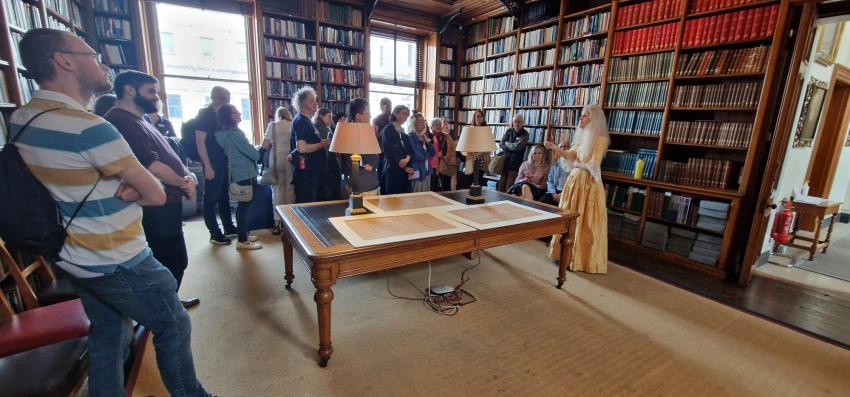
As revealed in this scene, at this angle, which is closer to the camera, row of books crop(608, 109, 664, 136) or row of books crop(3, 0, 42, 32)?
row of books crop(3, 0, 42, 32)

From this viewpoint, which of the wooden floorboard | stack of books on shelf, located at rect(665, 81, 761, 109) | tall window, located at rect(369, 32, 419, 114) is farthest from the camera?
tall window, located at rect(369, 32, 419, 114)

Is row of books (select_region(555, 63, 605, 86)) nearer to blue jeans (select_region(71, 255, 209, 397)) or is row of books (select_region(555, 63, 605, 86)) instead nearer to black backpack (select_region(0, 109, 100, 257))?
blue jeans (select_region(71, 255, 209, 397))

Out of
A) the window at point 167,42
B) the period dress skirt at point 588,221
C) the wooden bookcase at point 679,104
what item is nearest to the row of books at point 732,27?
the wooden bookcase at point 679,104

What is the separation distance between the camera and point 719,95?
3.12 metres

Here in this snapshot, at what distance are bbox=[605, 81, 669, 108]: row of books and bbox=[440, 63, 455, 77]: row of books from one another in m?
2.91

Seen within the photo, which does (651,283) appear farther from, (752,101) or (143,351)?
(143,351)

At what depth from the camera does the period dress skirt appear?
9.67 feet

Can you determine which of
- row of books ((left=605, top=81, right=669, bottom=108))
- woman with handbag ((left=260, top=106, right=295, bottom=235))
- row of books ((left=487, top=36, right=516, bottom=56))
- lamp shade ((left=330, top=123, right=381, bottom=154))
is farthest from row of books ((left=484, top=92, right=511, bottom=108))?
lamp shade ((left=330, top=123, right=381, bottom=154))

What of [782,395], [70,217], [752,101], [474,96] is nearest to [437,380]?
[70,217]

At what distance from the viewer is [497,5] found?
16.9ft

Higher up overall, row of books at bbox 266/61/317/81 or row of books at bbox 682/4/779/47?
row of books at bbox 682/4/779/47

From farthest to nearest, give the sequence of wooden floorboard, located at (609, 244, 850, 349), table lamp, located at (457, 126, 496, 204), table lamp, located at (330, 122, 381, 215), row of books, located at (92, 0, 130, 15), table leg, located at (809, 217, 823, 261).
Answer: row of books, located at (92, 0, 130, 15) → table leg, located at (809, 217, 823, 261) → table lamp, located at (457, 126, 496, 204) → wooden floorboard, located at (609, 244, 850, 349) → table lamp, located at (330, 122, 381, 215)

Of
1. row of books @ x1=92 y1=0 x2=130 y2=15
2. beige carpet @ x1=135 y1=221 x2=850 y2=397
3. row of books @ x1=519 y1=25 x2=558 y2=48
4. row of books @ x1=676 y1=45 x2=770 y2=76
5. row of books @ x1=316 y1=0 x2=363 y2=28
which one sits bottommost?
beige carpet @ x1=135 y1=221 x2=850 y2=397

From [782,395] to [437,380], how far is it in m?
1.64
